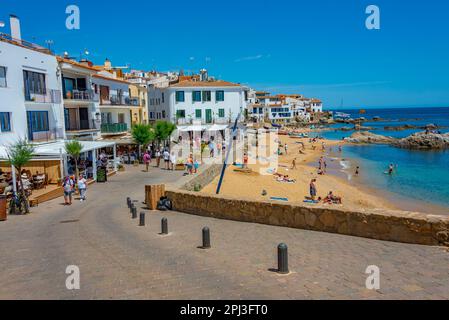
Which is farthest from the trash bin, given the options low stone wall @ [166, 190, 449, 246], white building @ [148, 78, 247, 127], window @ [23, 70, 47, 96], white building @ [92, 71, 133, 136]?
white building @ [148, 78, 247, 127]

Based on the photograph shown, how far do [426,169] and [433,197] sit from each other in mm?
17331

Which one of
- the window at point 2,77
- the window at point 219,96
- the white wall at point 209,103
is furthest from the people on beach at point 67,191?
the window at point 219,96

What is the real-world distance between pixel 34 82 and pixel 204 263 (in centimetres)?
2263

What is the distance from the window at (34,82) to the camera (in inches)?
1016

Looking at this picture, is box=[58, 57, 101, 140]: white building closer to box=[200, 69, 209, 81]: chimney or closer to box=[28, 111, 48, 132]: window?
box=[28, 111, 48, 132]: window

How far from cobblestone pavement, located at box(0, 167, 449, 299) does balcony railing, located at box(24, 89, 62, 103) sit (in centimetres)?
1399

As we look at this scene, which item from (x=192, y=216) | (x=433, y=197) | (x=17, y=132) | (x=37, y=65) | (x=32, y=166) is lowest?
(x=433, y=197)

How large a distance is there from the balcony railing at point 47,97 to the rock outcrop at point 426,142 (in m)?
60.8

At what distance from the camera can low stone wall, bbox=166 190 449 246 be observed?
988 centimetres

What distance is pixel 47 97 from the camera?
27781mm

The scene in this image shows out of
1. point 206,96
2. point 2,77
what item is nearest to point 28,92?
point 2,77

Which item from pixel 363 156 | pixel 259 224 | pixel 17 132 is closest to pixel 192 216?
pixel 259 224

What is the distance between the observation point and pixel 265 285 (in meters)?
7.64
